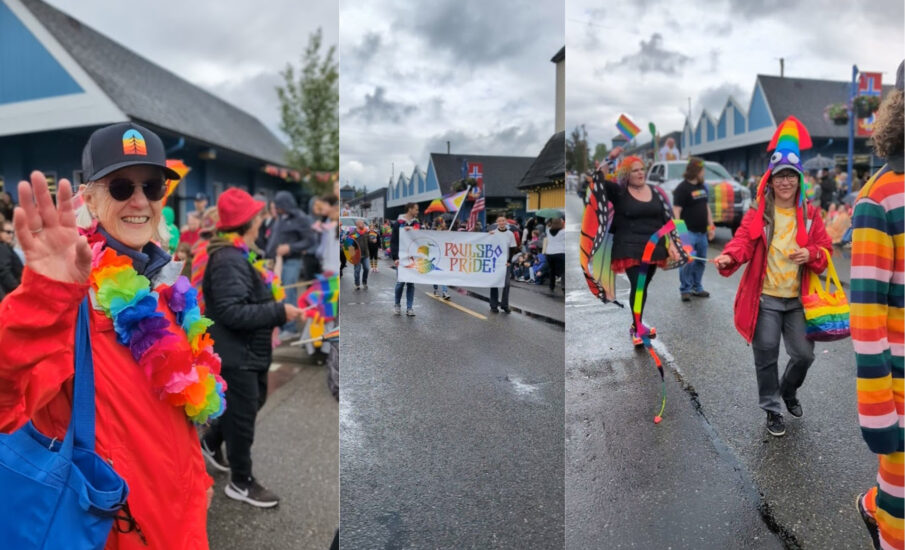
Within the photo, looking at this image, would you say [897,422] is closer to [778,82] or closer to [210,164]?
[778,82]

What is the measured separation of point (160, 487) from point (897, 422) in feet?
6.46

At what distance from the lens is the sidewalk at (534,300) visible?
182 centimetres

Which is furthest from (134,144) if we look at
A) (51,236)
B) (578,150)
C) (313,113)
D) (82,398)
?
(313,113)

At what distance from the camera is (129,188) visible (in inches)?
67.7

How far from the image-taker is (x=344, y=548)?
1.69 metres

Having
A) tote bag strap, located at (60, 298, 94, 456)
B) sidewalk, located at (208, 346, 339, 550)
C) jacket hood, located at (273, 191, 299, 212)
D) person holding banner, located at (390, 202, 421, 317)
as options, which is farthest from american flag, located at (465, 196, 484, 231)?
jacket hood, located at (273, 191, 299, 212)

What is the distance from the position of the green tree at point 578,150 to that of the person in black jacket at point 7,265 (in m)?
3.42

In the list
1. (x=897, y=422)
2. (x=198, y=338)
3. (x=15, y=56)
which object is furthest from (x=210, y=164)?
(x=897, y=422)

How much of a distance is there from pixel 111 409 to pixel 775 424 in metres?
2.02

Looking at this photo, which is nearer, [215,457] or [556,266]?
[556,266]

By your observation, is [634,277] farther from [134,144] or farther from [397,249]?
[134,144]

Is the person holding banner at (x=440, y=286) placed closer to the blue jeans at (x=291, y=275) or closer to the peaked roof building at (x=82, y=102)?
the peaked roof building at (x=82, y=102)

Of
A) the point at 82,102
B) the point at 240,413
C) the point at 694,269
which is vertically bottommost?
the point at 240,413

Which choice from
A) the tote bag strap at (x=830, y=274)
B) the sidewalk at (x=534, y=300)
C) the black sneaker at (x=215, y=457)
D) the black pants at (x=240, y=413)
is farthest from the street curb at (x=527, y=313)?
the black sneaker at (x=215, y=457)
